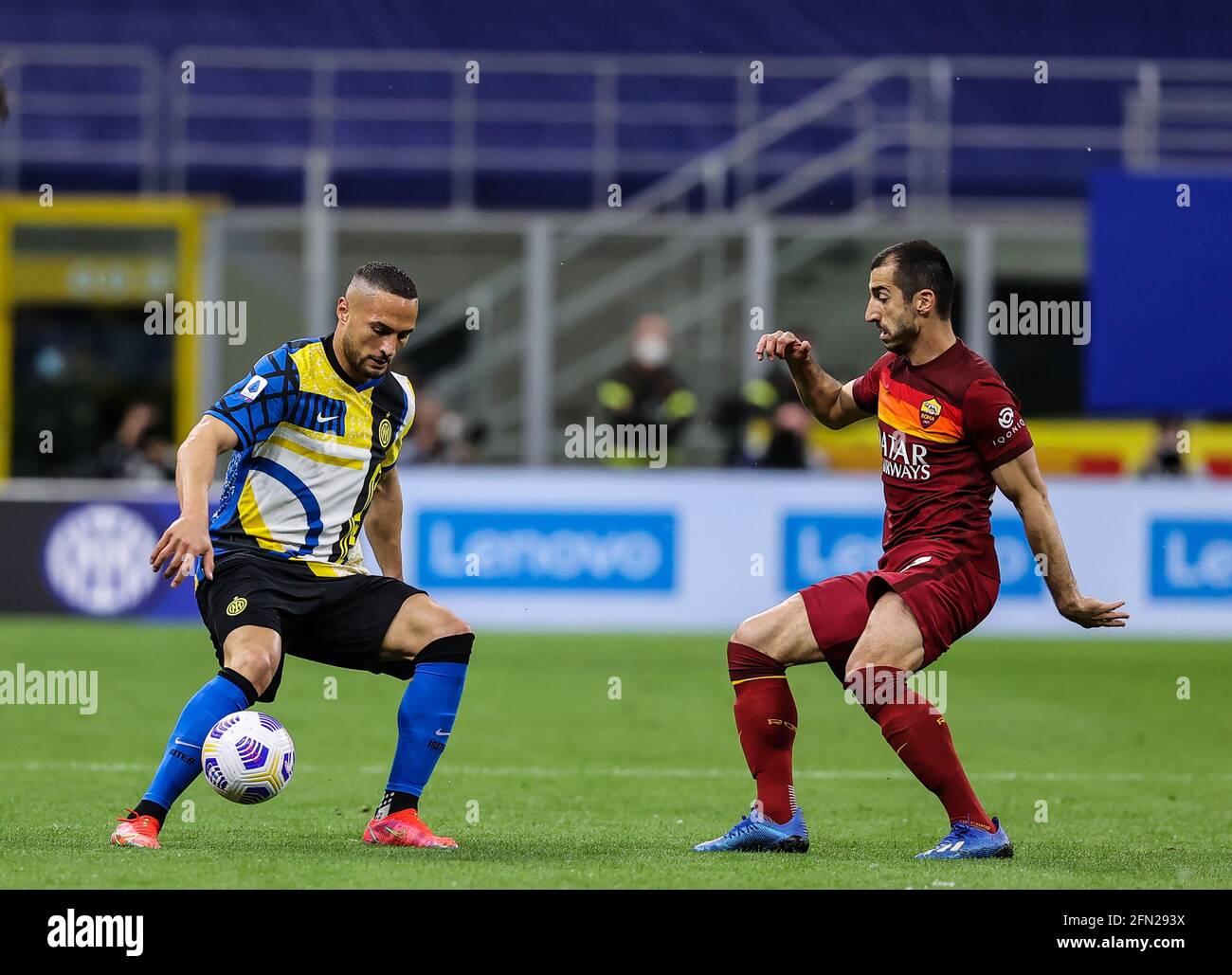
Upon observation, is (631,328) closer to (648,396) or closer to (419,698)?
(648,396)

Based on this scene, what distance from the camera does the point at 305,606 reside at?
6.38 m

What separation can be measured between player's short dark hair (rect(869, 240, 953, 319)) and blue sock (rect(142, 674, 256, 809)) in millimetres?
2386

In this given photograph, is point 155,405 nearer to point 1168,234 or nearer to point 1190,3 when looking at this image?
point 1168,234

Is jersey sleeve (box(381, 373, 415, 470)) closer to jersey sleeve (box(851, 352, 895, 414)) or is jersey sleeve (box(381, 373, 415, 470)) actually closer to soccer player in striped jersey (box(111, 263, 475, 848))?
soccer player in striped jersey (box(111, 263, 475, 848))

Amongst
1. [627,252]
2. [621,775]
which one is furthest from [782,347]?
[627,252]

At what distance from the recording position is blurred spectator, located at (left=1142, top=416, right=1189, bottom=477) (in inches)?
682

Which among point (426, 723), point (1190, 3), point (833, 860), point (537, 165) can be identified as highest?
point (1190, 3)

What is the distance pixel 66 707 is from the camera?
1075 centimetres

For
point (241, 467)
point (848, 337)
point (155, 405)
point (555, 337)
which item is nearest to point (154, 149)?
point (155, 405)

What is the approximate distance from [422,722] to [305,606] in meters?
0.52

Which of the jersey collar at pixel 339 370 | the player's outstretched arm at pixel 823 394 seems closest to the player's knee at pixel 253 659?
the jersey collar at pixel 339 370

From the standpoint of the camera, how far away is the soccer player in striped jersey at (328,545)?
20.6 feet

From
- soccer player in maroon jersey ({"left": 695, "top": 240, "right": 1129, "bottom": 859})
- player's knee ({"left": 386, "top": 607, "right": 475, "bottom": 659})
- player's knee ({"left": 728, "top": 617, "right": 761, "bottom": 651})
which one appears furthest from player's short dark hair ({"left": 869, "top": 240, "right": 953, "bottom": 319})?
player's knee ({"left": 386, "top": 607, "right": 475, "bottom": 659})

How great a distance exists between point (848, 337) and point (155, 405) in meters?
6.86
